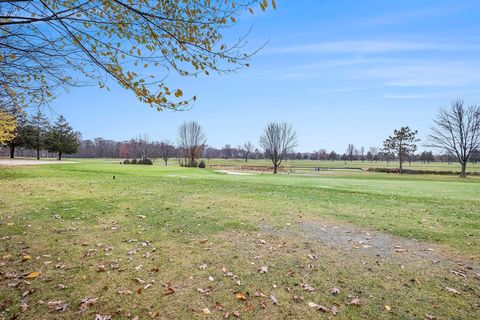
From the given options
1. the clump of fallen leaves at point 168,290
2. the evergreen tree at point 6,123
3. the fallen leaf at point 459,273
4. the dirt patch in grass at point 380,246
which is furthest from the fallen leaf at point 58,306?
the evergreen tree at point 6,123

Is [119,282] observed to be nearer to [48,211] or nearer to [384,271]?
[384,271]

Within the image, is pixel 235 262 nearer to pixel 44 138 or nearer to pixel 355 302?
pixel 355 302

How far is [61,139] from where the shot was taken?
59500mm

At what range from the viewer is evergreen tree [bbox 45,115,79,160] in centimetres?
5797

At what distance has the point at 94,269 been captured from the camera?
507 centimetres

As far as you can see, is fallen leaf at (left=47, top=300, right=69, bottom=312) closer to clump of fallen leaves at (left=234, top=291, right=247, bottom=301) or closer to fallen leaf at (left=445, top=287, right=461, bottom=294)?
clump of fallen leaves at (left=234, top=291, right=247, bottom=301)

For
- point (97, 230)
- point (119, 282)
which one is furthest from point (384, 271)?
point (97, 230)

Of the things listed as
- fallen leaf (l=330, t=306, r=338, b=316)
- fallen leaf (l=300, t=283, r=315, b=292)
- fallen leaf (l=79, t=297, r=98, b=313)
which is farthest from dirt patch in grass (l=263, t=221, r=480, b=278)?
fallen leaf (l=79, t=297, r=98, b=313)

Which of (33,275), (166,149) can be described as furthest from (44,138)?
(33,275)

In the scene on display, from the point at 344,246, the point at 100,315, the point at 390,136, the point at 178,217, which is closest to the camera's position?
the point at 100,315

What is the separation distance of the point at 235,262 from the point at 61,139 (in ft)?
215

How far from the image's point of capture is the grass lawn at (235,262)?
3947 mm

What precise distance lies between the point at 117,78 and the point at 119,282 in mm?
3308

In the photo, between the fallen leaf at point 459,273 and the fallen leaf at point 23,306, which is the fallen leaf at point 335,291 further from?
the fallen leaf at point 23,306
